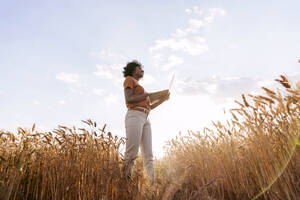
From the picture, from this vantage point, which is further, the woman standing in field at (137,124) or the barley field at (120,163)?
the woman standing in field at (137,124)

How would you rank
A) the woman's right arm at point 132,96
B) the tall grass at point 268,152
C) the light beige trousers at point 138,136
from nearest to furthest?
the tall grass at point 268,152, the light beige trousers at point 138,136, the woman's right arm at point 132,96

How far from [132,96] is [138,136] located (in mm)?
470

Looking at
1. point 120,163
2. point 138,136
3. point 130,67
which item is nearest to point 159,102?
point 130,67

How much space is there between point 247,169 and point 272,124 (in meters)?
0.61

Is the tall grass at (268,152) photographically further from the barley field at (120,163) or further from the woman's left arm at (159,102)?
the woman's left arm at (159,102)

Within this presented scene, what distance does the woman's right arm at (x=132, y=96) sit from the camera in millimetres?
A: 2625

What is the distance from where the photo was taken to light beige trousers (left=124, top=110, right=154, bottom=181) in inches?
99.0

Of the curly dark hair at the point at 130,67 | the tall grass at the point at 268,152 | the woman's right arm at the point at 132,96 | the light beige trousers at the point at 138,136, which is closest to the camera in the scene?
the tall grass at the point at 268,152

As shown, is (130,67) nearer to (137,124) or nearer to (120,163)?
(137,124)

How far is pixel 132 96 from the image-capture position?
266cm

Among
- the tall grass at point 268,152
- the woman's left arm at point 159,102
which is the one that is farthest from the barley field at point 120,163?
the woman's left arm at point 159,102

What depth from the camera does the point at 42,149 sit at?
225 centimetres

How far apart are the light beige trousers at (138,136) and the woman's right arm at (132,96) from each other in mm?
130

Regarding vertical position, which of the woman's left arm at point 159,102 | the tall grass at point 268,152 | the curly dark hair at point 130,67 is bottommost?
the tall grass at point 268,152
